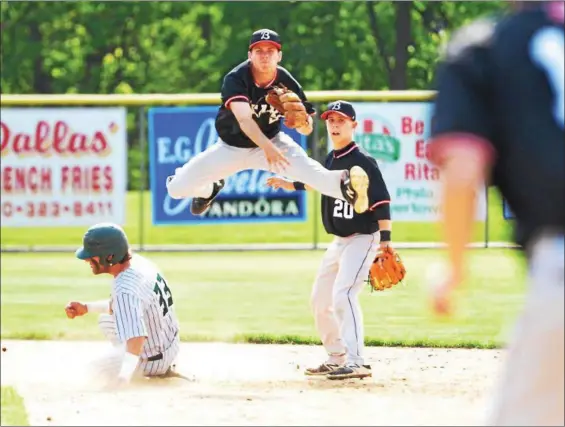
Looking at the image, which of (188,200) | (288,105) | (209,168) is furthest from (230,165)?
(188,200)

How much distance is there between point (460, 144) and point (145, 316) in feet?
14.8

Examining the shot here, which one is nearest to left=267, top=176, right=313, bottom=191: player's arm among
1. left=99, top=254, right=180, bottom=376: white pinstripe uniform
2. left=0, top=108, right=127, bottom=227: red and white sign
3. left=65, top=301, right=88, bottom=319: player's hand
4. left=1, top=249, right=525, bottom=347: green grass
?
left=99, top=254, right=180, bottom=376: white pinstripe uniform

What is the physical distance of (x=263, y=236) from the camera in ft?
74.3

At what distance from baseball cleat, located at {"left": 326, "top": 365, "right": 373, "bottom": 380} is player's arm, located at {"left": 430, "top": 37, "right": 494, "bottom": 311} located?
485cm

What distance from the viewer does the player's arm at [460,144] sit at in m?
Answer: 2.93

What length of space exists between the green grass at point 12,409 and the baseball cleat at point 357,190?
2.06 meters

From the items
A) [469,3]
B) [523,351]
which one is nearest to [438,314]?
[523,351]

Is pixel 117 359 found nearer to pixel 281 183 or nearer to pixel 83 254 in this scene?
pixel 83 254

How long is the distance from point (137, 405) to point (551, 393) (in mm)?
4033

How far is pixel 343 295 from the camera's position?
772 centimetres

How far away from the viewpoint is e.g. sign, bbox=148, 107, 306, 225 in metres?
17.2

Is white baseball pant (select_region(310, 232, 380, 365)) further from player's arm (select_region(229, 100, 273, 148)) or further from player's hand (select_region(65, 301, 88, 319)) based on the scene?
player's hand (select_region(65, 301, 88, 319))

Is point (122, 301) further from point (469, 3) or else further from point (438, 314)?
point (469, 3)

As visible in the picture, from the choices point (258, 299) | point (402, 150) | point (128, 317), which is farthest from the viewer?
point (402, 150)
